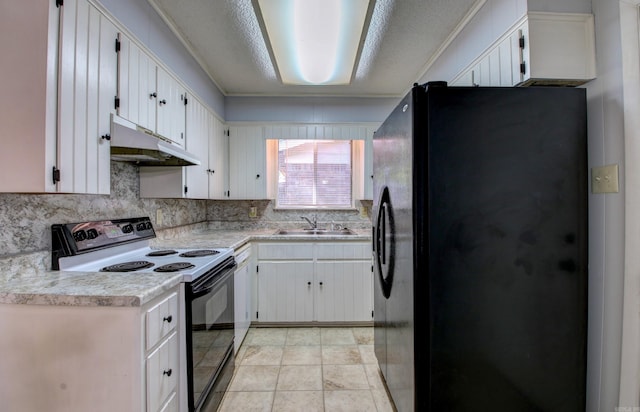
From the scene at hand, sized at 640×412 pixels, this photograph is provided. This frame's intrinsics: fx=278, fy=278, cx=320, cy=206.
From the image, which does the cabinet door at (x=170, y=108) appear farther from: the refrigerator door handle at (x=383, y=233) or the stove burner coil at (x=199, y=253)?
the refrigerator door handle at (x=383, y=233)

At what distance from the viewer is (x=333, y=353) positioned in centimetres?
228

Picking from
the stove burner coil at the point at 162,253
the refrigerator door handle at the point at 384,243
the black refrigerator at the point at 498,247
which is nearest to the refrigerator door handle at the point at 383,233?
the refrigerator door handle at the point at 384,243

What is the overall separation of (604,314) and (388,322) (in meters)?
0.94

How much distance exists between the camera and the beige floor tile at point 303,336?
2447 mm

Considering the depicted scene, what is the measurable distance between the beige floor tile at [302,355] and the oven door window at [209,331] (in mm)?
550

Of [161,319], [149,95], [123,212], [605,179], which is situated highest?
[149,95]

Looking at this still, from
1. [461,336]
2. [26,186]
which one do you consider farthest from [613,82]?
[26,186]

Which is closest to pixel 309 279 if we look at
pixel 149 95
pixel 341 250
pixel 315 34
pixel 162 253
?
pixel 341 250

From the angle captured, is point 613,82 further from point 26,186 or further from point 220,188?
point 220,188

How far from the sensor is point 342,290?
2666 millimetres

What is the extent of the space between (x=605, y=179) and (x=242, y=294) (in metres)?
2.35

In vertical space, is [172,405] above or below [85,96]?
below

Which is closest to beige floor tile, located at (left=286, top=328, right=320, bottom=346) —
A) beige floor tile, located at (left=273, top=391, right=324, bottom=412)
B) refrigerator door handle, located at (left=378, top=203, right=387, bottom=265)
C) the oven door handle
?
beige floor tile, located at (left=273, top=391, right=324, bottom=412)

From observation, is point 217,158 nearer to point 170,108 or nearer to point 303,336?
point 170,108
